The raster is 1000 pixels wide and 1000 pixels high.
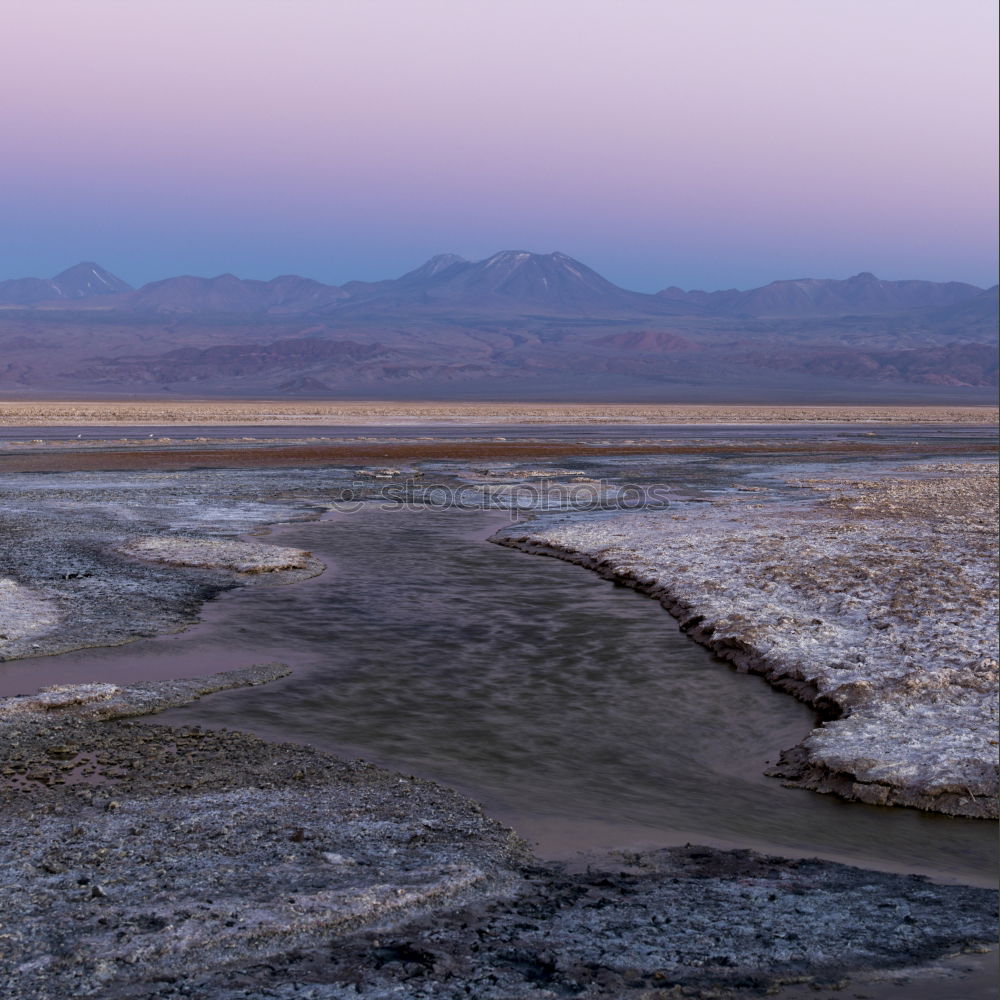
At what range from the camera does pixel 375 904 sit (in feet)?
21.8

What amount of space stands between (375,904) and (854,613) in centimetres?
955

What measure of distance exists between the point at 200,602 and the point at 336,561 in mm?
4226

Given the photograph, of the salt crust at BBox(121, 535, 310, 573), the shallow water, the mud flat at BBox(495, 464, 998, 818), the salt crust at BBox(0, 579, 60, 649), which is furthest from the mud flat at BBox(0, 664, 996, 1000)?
the salt crust at BBox(121, 535, 310, 573)

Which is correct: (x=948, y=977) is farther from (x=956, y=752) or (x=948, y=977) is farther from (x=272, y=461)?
(x=272, y=461)

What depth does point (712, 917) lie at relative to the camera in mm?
6707

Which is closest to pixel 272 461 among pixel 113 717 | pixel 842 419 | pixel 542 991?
pixel 113 717

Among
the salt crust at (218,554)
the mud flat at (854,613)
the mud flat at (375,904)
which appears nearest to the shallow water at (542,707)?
the mud flat at (854,613)

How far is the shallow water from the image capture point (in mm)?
8586

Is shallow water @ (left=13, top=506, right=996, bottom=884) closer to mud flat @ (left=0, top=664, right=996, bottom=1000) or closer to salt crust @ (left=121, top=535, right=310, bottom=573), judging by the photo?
mud flat @ (left=0, top=664, right=996, bottom=1000)

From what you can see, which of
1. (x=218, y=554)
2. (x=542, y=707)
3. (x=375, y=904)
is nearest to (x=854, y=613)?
(x=542, y=707)

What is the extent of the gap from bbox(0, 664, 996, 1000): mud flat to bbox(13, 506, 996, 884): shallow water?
66 centimetres

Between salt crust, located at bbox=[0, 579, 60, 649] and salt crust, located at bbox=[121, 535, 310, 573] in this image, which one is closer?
salt crust, located at bbox=[0, 579, 60, 649]

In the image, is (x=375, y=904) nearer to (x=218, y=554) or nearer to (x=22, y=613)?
(x=22, y=613)

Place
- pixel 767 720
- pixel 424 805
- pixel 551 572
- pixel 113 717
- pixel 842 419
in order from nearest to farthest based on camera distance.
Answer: pixel 424 805 < pixel 113 717 < pixel 767 720 < pixel 551 572 < pixel 842 419
